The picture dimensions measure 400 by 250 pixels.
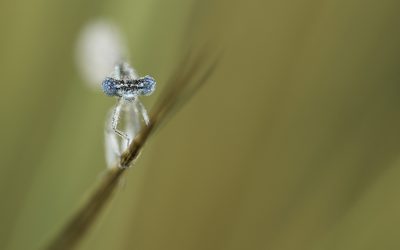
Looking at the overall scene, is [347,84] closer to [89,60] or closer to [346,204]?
[346,204]

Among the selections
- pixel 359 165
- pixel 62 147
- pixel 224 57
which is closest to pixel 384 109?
pixel 359 165

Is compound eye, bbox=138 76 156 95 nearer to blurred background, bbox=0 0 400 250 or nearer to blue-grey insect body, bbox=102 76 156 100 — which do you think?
blue-grey insect body, bbox=102 76 156 100

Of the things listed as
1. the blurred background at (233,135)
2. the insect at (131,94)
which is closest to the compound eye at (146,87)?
the insect at (131,94)

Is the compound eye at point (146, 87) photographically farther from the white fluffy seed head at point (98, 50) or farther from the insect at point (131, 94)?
the white fluffy seed head at point (98, 50)

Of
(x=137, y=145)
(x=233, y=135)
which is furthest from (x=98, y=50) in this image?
(x=137, y=145)

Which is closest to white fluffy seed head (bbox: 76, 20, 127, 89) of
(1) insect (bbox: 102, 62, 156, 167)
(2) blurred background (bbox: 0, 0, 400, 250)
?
(2) blurred background (bbox: 0, 0, 400, 250)
